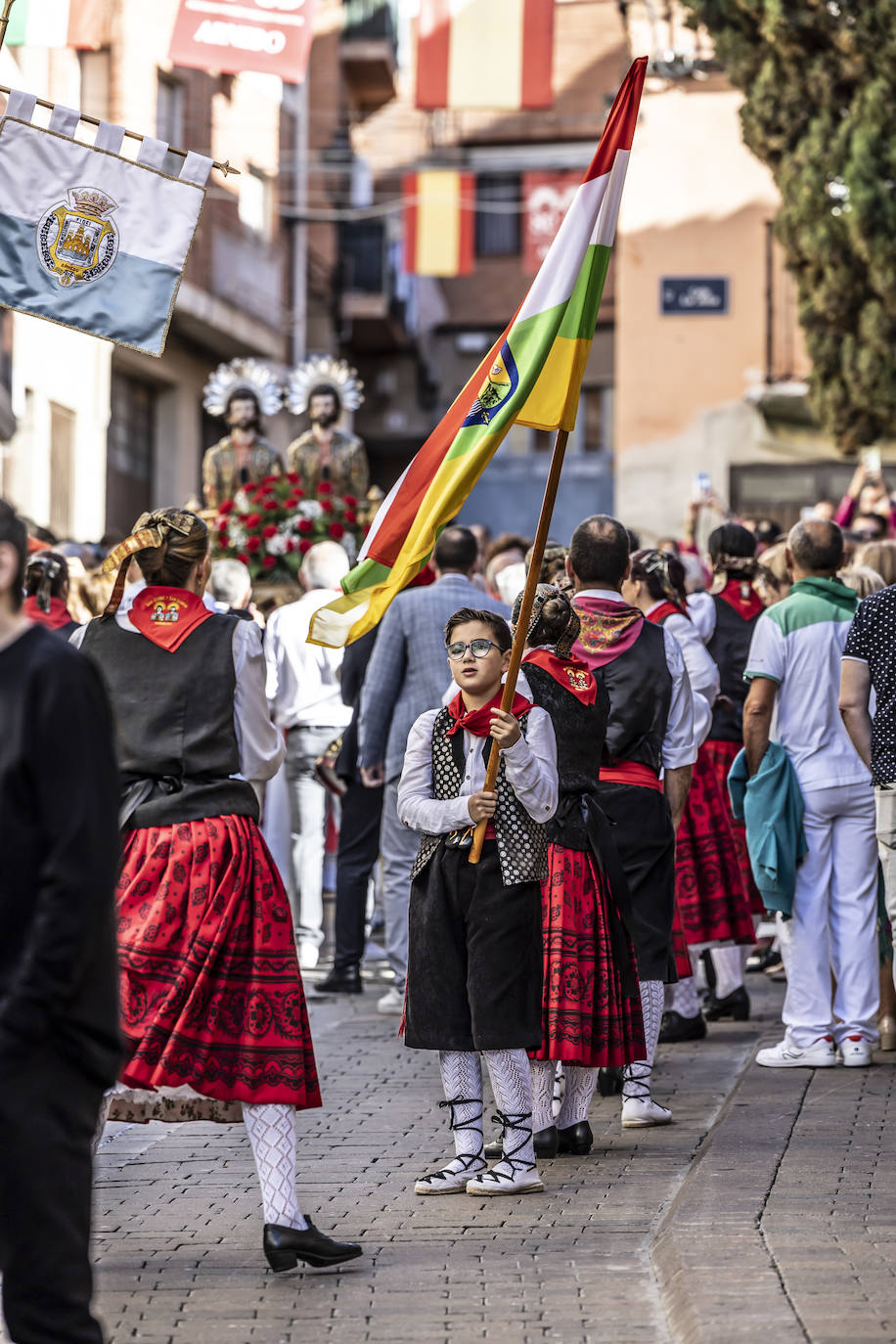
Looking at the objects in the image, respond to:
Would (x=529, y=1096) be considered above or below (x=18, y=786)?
below

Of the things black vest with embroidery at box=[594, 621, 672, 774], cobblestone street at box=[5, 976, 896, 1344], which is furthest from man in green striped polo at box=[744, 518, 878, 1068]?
black vest with embroidery at box=[594, 621, 672, 774]

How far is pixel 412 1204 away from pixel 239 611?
4.18 m

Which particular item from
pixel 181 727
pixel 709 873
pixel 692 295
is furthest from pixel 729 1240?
pixel 692 295

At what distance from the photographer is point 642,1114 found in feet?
23.9

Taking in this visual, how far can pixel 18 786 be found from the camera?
3635mm

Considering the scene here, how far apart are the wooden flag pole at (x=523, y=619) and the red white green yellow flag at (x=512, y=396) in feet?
0.69

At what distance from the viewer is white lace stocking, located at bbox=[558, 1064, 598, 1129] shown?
684cm

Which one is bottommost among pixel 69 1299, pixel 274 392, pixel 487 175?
pixel 69 1299

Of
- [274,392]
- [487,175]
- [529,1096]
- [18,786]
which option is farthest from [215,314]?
[18,786]

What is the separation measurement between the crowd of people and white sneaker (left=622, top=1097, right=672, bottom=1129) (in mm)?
11

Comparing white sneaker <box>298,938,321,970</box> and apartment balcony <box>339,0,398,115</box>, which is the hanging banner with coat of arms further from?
apartment balcony <box>339,0,398,115</box>

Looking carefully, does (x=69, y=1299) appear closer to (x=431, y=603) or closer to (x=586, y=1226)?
(x=586, y=1226)

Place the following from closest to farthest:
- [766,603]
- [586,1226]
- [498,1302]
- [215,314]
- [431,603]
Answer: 1. [498,1302]
2. [586,1226]
3. [431,603]
4. [766,603]
5. [215,314]

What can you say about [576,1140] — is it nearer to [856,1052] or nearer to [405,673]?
[856,1052]
